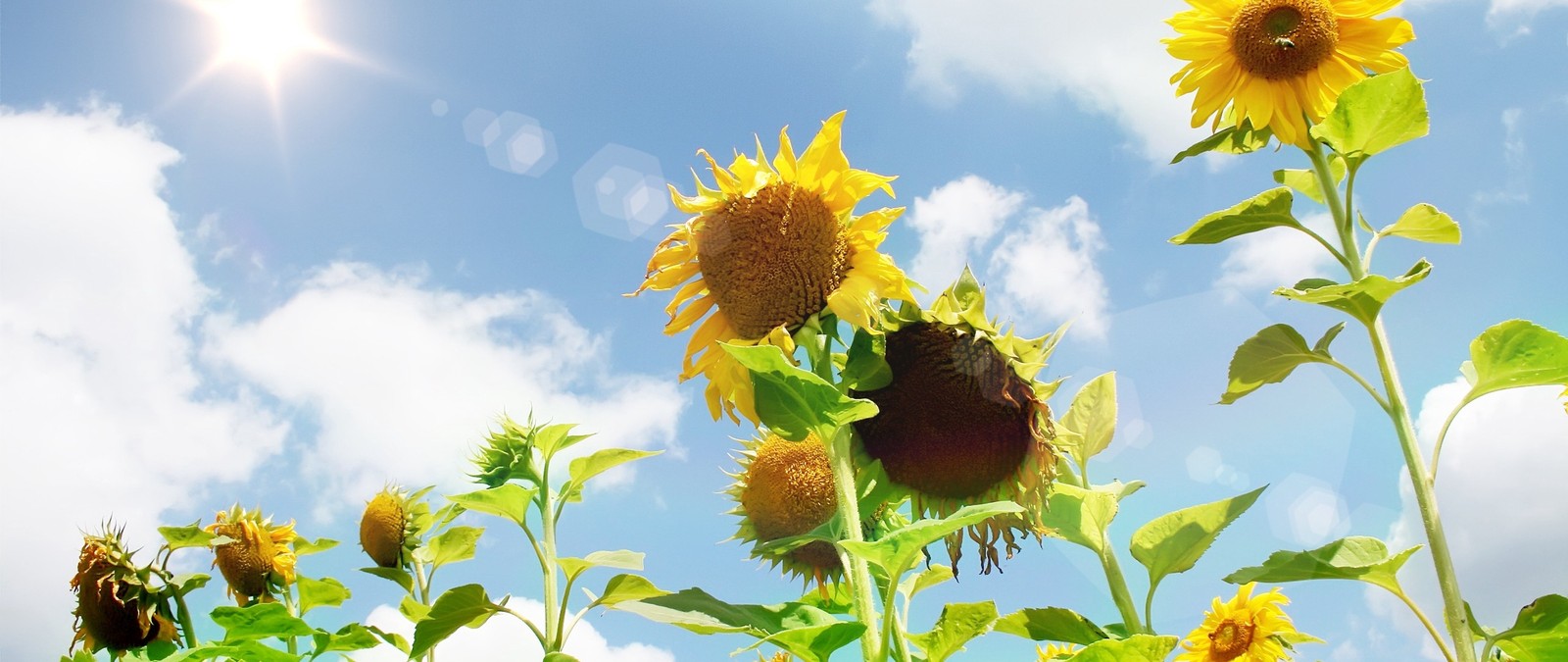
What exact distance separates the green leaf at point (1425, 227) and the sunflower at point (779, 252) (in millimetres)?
1569

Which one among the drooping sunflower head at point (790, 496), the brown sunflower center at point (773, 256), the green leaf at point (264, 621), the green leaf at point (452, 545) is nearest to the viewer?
the brown sunflower center at point (773, 256)

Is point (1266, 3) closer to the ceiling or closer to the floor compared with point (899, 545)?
closer to the ceiling

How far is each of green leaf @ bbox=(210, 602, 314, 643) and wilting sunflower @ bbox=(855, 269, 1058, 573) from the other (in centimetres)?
202

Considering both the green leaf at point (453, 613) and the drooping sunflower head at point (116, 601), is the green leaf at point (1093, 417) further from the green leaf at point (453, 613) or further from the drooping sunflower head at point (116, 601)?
the drooping sunflower head at point (116, 601)

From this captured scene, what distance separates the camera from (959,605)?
212 cm

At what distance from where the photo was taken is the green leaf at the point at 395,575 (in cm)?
375

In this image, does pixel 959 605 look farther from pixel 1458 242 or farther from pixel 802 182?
pixel 1458 242

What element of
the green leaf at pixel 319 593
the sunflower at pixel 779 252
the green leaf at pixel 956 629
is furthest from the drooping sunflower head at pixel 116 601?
the green leaf at pixel 956 629

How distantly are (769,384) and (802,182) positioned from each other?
2.05ft

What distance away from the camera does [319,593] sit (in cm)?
388

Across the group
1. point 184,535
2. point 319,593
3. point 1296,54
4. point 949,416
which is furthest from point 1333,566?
point 184,535

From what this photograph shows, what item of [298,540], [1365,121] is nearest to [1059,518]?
[1365,121]

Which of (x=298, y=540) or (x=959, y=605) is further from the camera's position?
(x=298, y=540)

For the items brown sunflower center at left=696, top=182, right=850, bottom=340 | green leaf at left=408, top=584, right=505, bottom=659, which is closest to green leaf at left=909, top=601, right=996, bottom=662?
brown sunflower center at left=696, top=182, right=850, bottom=340
